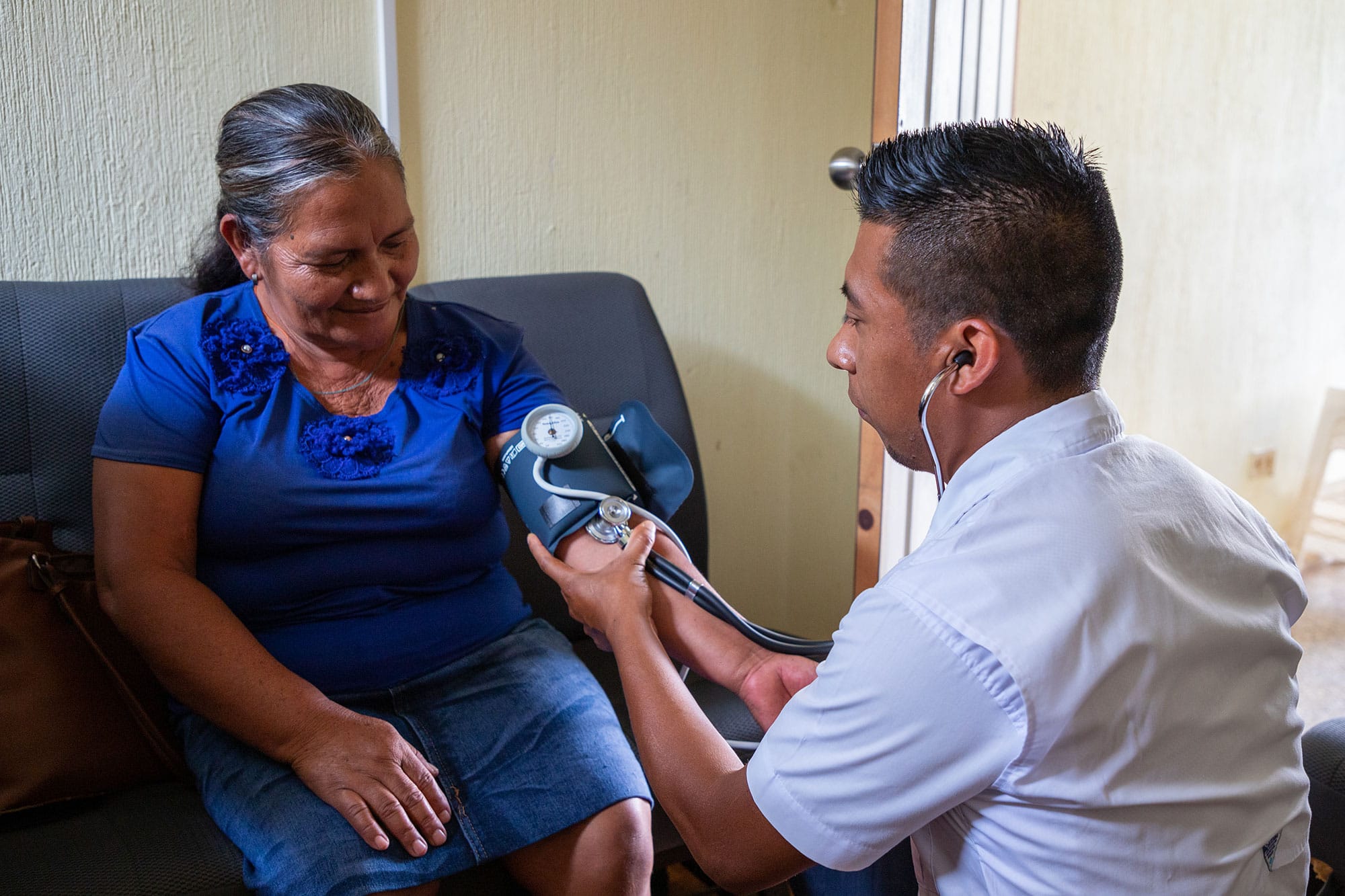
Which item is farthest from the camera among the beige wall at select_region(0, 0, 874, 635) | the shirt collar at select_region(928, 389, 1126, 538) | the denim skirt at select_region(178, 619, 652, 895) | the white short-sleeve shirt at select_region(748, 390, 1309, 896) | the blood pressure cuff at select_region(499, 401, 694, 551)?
the beige wall at select_region(0, 0, 874, 635)

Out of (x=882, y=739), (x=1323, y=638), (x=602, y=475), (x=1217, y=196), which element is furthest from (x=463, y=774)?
(x=1323, y=638)

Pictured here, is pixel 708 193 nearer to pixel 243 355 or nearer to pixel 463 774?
pixel 243 355

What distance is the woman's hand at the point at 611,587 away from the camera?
44.9 inches

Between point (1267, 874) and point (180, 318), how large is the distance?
1284mm

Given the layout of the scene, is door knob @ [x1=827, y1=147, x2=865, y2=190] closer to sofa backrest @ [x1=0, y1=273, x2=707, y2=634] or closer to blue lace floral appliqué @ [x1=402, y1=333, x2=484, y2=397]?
sofa backrest @ [x1=0, y1=273, x2=707, y2=634]

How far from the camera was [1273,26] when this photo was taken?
219 cm

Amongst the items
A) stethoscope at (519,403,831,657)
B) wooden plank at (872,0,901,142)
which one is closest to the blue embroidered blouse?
stethoscope at (519,403,831,657)

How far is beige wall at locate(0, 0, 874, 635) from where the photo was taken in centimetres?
154

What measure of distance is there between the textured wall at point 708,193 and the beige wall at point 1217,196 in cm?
48

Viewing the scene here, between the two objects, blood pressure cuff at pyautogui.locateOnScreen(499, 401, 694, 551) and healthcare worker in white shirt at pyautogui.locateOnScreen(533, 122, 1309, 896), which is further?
blood pressure cuff at pyautogui.locateOnScreen(499, 401, 694, 551)

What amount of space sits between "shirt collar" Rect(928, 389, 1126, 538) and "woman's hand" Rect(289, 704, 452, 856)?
623mm

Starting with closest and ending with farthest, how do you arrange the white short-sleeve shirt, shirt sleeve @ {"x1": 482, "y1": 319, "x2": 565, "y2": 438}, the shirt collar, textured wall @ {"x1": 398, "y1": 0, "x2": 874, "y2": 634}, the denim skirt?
the white short-sleeve shirt → the shirt collar → the denim skirt → shirt sleeve @ {"x1": 482, "y1": 319, "x2": 565, "y2": 438} → textured wall @ {"x1": 398, "y1": 0, "x2": 874, "y2": 634}

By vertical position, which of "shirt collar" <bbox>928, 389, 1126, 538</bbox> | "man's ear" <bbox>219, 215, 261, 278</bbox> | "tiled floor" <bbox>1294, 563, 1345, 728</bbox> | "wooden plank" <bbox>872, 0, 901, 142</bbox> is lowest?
"tiled floor" <bbox>1294, 563, 1345, 728</bbox>

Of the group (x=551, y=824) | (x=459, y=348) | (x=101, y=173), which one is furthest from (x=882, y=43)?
(x=551, y=824)
